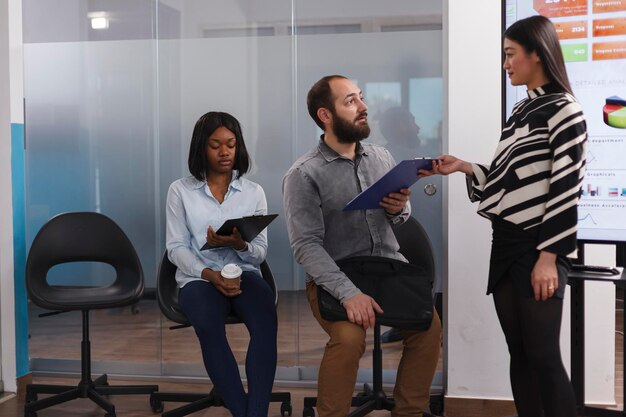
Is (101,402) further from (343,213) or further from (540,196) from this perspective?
(540,196)

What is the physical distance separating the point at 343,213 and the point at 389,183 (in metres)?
0.36

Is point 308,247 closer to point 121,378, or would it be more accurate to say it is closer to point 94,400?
point 94,400

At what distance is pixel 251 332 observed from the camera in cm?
289

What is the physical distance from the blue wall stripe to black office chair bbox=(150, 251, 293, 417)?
0.85m

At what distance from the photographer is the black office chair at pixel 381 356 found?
3152 millimetres

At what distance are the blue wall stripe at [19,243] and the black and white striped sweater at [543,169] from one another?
2.42 m

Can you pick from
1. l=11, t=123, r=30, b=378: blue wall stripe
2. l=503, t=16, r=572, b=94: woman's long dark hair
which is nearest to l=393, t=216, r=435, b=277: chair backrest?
l=503, t=16, r=572, b=94: woman's long dark hair

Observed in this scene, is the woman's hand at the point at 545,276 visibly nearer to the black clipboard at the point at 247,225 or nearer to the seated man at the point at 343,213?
the seated man at the point at 343,213

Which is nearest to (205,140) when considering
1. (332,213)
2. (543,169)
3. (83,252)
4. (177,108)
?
(332,213)

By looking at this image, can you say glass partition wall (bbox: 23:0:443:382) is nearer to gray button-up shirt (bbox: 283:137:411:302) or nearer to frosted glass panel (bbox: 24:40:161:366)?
frosted glass panel (bbox: 24:40:161:366)

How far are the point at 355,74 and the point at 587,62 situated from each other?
53.3 inches

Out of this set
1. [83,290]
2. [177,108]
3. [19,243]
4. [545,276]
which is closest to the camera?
[545,276]

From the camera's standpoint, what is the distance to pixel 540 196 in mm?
2236

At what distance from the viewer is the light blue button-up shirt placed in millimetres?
3090
